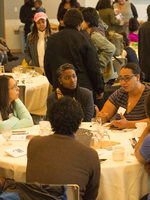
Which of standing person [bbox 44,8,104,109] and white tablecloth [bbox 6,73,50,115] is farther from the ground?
standing person [bbox 44,8,104,109]

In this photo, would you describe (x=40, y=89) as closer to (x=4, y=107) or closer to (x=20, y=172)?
(x=4, y=107)

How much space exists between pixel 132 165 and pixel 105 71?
324 centimetres

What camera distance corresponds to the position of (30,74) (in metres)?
6.34

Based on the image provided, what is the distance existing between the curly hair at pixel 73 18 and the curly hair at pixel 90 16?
643mm

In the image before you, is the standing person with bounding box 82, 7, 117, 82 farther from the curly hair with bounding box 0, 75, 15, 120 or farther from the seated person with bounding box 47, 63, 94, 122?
the curly hair with bounding box 0, 75, 15, 120

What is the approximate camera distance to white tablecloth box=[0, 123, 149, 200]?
283 cm

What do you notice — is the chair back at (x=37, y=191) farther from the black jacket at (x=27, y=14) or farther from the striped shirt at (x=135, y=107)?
the black jacket at (x=27, y=14)

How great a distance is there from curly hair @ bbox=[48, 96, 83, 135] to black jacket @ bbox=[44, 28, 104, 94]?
204 centimetres

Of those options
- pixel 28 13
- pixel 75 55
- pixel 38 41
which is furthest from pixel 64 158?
pixel 28 13

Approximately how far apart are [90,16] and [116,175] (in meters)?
2.90

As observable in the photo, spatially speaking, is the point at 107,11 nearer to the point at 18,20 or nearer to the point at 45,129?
the point at 18,20

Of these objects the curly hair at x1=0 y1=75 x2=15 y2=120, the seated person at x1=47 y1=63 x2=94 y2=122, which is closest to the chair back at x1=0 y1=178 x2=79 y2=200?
A: the curly hair at x1=0 y1=75 x2=15 y2=120

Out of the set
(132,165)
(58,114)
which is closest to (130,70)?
(132,165)

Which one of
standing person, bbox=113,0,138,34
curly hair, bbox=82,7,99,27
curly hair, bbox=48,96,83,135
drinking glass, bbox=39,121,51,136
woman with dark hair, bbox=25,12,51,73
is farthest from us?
standing person, bbox=113,0,138,34
